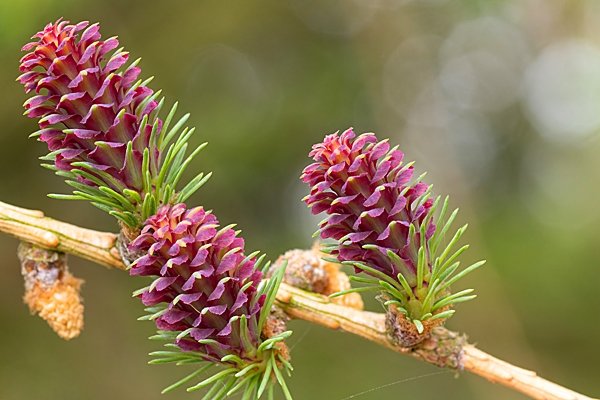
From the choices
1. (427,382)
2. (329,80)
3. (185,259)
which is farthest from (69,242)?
(427,382)

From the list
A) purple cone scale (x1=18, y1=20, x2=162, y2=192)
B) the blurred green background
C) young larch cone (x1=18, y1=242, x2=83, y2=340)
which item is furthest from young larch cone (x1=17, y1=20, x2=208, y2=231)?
the blurred green background

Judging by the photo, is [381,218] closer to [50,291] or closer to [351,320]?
[351,320]

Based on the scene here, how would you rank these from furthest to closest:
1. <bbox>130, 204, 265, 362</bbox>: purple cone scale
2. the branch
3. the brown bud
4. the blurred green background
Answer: the blurred green background < the brown bud < the branch < <bbox>130, 204, 265, 362</bbox>: purple cone scale

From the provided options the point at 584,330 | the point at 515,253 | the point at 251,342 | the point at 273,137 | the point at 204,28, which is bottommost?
the point at 251,342

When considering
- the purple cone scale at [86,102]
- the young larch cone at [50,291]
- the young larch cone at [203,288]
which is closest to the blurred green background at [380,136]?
the young larch cone at [50,291]

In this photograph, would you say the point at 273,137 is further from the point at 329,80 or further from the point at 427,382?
the point at 427,382

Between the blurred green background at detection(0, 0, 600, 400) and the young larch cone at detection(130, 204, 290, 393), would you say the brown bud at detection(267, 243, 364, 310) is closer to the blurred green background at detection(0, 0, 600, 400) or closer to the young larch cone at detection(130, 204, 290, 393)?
the young larch cone at detection(130, 204, 290, 393)

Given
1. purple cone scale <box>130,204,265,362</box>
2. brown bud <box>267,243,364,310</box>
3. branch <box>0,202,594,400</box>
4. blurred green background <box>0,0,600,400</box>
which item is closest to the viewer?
purple cone scale <box>130,204,265,362</box>
